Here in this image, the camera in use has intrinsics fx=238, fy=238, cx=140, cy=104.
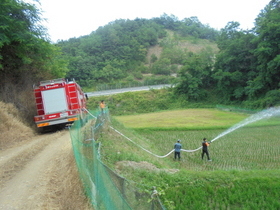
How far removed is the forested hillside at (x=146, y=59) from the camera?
722 inches

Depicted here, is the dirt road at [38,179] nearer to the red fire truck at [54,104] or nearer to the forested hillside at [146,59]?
the red fire truck at [54,104]

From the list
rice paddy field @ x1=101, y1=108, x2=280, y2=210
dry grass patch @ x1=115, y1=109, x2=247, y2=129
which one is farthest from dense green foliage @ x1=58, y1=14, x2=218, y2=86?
rice paddy field @ x1=101, y1=108, x2=280, y2=210

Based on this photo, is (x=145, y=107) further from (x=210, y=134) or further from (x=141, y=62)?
(x=141, y=62)

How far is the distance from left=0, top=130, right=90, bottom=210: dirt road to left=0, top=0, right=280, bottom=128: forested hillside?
27.2 feet

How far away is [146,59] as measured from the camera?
8788cm

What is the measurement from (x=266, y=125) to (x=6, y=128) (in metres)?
21.5

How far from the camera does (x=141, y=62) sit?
278 ft

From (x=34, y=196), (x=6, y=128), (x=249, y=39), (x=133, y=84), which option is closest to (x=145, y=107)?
(x=133, y=84)

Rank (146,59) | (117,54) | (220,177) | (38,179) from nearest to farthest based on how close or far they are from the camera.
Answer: (38,179), (220,177), (117,54), (146,59)

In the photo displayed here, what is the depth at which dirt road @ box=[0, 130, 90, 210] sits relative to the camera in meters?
6.44

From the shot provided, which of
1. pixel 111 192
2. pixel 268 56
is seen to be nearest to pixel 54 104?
pixel 111 192

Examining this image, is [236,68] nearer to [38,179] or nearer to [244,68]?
[244,68]

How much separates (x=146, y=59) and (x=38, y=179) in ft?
270

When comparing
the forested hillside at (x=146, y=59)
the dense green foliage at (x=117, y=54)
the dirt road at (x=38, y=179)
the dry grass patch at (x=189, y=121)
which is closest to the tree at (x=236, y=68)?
the forested hillside at (x=146, y=59)
